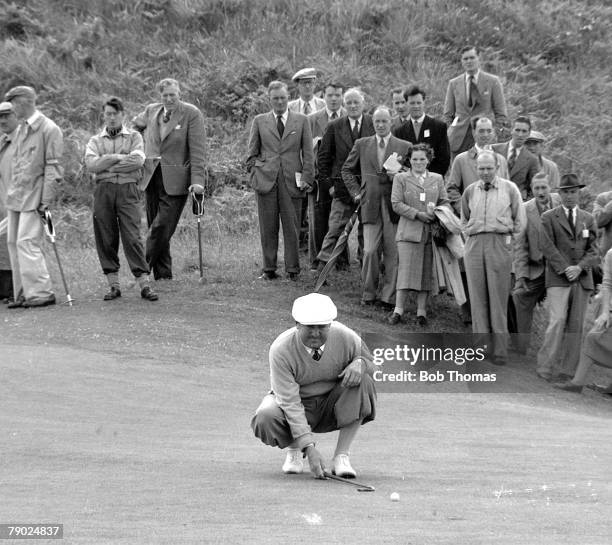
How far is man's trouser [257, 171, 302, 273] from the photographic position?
18.9 m

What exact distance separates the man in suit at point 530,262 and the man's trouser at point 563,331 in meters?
0.88

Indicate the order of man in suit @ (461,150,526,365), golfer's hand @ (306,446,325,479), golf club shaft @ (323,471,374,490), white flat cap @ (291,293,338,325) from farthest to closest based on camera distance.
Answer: man in suit @ (461,150,526,365)
golfer's hand @ (306,446,325,479)
white flat cap @ (291,293,338,325)
golf club shaft @ (323,471,374,490)

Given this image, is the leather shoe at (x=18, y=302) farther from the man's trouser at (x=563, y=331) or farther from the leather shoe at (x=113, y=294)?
the man's trouser at (x=563, y=331)

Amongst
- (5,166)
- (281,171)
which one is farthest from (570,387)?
(5,166)

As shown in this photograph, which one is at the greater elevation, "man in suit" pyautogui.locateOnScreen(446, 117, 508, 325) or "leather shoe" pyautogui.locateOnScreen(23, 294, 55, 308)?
"man in suit" pyautogui.locateOnScreen(446, 117, 508, 325)

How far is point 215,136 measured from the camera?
27.8m

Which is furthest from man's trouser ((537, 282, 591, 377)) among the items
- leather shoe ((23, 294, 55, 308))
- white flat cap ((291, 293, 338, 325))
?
white flat cap ((291, 293, 338, 325))

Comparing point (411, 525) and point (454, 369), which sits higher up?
point (411, 525)

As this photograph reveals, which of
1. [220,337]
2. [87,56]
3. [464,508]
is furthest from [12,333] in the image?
[87,56]

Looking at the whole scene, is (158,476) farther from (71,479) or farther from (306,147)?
(306,147)

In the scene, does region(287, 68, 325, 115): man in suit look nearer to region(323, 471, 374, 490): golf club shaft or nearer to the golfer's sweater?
the golfer's sweater

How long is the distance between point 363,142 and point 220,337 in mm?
3663

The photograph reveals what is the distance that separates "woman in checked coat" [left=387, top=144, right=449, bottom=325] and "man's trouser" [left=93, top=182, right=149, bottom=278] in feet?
11.1

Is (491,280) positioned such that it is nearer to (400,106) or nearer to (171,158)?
(400,106)
